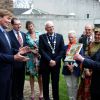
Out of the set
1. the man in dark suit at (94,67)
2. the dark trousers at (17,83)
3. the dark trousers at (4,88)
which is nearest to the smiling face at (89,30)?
the dark trousers at (17,83)

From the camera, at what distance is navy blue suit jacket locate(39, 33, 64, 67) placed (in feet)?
33.1

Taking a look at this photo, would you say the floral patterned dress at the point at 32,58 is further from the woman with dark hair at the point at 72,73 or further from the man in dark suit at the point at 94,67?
the man in dark suit at the point at 94,67

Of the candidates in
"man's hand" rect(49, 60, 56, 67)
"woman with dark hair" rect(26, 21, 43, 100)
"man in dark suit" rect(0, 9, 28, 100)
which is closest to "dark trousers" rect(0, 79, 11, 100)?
"man in dark suit" rect(0, 9, 28, 100)

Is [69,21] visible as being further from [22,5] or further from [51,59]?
[51,59]

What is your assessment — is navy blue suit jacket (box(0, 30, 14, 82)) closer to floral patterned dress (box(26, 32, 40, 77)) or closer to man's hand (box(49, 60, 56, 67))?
man's hand (box(49, 60, 56, 67))

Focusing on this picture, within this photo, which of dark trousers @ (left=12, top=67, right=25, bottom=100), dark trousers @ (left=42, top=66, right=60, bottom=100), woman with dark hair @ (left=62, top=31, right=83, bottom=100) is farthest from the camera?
dark trousers @ (left=12, top=67, right=25, bottom=100)

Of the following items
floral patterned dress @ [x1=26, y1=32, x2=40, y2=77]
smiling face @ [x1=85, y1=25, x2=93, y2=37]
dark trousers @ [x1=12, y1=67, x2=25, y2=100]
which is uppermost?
smiling face @ [x1=85, y1=25, x2=93, y2=37]

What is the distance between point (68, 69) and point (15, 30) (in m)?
1.71

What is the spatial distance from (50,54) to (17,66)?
2.90 feet

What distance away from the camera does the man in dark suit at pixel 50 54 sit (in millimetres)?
10106

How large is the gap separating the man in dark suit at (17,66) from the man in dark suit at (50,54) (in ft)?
1.64

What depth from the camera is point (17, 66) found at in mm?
10273

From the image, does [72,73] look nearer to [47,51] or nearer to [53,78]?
[53,78]

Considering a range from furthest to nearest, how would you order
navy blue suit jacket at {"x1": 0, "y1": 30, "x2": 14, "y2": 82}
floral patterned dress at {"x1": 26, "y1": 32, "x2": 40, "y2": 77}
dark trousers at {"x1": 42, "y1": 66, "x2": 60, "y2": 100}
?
floral patterned dress at {"x1": 26, "y1": 32, "x2": 40, "y2": 77}, dark trousers at {"x1": 42, "y1": 66, "x2": 60, "y2": 100}, navy blue suit jacket at {"x1": 0, "y1": 30, "x2": 14, "y2": 82}
